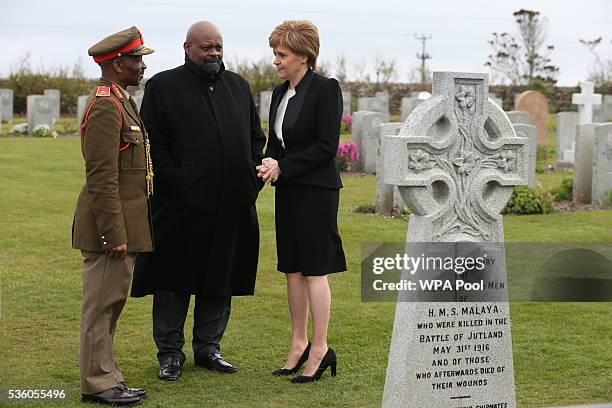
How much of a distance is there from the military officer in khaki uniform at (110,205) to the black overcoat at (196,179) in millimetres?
432

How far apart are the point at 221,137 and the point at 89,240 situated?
109 cm

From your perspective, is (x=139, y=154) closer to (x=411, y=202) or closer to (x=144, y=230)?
(x=144, y=230)

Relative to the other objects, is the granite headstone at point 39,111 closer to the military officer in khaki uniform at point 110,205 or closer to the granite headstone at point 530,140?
the granite headstone at point 530,140

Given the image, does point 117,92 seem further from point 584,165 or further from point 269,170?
point 584,165

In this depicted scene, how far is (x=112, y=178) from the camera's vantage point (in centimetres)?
544

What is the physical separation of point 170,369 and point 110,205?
1312mm

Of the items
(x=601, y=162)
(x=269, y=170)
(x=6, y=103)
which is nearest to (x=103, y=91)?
(x=269, y=170)

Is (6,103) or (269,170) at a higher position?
(6,103)

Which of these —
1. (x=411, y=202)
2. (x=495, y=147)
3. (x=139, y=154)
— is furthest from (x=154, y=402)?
(x=495, y=147)

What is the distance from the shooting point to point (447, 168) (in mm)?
5281

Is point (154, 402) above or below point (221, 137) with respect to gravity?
below

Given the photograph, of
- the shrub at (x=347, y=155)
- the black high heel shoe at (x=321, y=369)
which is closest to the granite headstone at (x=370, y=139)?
the shrub at (x=347, y=155)

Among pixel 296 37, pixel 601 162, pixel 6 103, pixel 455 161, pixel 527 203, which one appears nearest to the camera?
pixel 455 161

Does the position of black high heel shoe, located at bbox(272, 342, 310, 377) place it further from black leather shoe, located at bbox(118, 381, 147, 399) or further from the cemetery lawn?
black leather shoe, located at bbox(118, 381, 147, 399)
